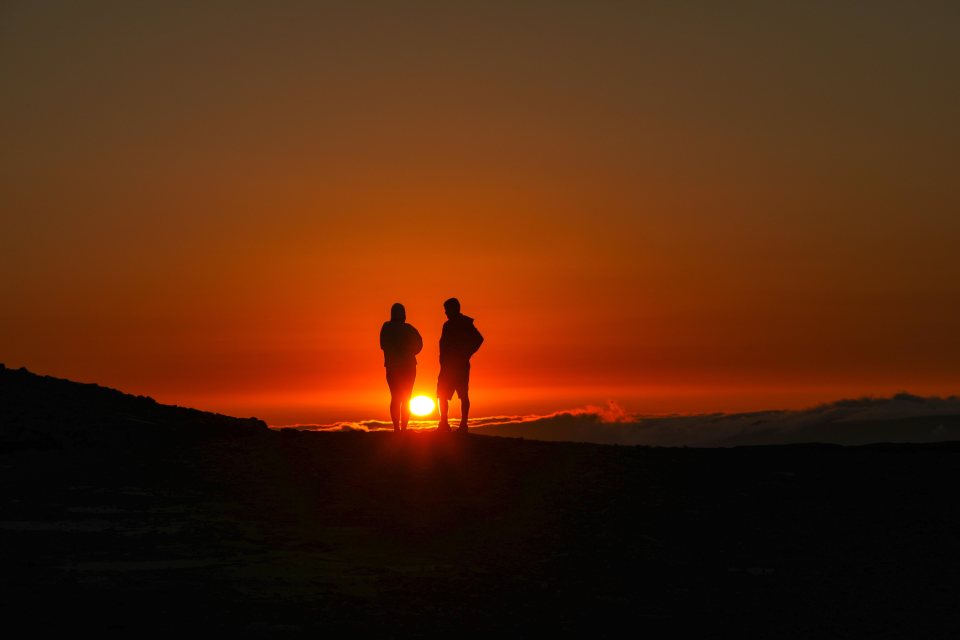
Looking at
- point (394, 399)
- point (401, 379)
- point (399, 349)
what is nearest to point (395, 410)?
point (394, 399)

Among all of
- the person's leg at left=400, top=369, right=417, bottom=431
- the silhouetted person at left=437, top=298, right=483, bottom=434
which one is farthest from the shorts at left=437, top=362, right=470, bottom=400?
the person's leg at left=400, top=369, right=417, bottom=431

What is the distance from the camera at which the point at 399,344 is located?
921 inches

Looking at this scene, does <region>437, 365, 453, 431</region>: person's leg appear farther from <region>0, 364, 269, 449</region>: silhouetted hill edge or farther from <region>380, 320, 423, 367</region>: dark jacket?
<region>0, 364, 269, 449</region>: silhouetted hill edge

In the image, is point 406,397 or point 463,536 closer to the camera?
point 463,536

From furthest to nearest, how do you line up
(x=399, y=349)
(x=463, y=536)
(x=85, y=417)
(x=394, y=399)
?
(x=85, y=417) < (x=394, y=399) < (x=399, y=349) < (x=463, y=536)

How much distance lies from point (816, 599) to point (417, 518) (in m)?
5.91

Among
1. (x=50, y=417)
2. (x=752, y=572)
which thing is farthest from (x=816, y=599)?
(x=50, y=417)

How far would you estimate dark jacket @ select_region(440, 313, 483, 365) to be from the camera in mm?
23562

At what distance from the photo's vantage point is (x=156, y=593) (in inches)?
476

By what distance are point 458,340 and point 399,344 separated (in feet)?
3.83

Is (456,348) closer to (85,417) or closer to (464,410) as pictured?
(464,410)

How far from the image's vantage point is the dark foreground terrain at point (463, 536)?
39.0 ft

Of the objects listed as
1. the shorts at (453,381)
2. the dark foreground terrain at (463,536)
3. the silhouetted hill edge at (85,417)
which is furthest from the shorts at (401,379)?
the silhouetted hill edge at (85,417)

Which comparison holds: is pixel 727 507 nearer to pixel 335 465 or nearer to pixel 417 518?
pixel 417 518
